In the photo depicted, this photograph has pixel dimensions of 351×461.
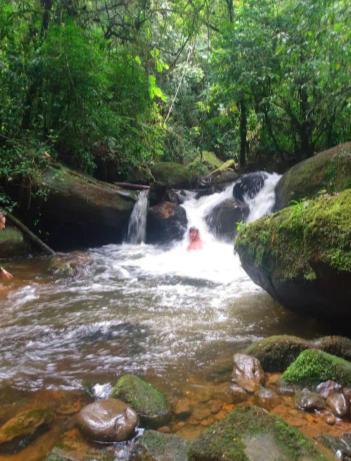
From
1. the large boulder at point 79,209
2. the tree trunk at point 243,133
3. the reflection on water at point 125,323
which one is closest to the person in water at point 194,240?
the large boulder at point 79,209

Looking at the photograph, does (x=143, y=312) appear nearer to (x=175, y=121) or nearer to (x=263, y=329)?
(x=263, y=329)

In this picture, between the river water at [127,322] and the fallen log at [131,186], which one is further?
the fallen log at [131,186]

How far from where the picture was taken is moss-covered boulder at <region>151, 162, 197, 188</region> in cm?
1291

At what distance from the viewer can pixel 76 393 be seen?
10.8 ft

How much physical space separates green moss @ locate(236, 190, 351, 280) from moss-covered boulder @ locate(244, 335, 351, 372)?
65 cm

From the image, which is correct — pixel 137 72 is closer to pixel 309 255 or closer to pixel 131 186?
pixel 131 186

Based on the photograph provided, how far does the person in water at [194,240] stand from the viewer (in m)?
10.5

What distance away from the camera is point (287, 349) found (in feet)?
12.1

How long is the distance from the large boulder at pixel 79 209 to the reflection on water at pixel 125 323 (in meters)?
1.77

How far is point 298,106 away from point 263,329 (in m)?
8.55

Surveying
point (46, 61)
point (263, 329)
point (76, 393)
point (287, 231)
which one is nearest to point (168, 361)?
point (76, 393)

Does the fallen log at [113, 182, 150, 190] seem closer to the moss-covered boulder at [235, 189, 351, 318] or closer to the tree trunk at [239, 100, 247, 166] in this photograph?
the tree trunk at [239, 100, 247, 166]

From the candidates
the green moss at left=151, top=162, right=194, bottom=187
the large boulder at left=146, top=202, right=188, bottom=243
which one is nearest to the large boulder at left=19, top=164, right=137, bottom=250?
the large boulder at left=146, top=202, right=188, bottom=243

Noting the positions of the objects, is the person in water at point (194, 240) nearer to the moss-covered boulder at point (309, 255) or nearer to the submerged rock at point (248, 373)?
the moss-covered boulder at point (309, 255)
